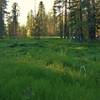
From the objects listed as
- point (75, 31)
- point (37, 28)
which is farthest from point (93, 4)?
point (37, 28)

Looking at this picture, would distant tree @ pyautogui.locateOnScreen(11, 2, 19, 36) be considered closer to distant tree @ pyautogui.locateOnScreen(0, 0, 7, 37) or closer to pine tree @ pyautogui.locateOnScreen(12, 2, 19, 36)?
pine tree @ pyautogui.locateOnScreen(12, 2, 19, 36)

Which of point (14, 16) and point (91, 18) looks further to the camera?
point (14, 16)

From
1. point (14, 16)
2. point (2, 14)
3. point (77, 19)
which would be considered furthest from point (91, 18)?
point (14, 16)

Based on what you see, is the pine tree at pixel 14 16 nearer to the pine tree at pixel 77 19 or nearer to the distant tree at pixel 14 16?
the distant tree at pixel 14 16

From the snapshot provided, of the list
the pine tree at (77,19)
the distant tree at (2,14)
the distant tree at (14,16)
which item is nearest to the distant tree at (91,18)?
the pine tree at (77,19)

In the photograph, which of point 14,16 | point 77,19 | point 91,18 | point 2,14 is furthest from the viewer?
point 14,16

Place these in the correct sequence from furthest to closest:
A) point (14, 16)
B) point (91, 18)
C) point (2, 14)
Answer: point (14, 16) → point (2, 14) → point (91, 18)

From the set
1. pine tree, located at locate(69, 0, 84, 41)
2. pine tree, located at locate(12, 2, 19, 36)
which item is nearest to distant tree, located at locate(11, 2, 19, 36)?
pine tree, located at locate(12, 2, 19, 36)

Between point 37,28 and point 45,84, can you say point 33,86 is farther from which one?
point 37,28

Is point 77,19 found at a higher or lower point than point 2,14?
lower

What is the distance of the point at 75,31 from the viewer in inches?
1955

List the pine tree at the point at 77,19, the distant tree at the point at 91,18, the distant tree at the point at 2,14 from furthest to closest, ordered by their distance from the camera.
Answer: the distant tree at the point at 2,14 < the pine tree at the point at 77,19 < the distant tree at the point at 91,18

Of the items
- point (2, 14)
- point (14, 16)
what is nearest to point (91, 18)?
point (2, 14)

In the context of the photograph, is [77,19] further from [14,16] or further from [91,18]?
[14,16]
